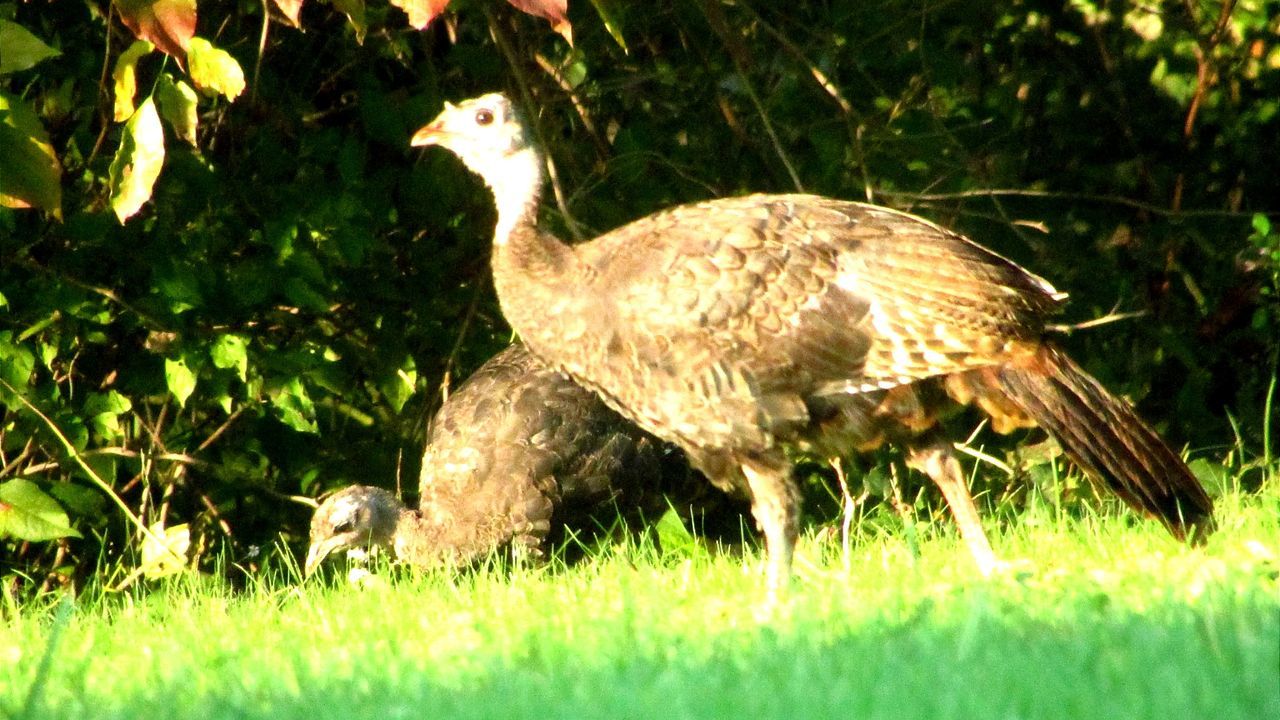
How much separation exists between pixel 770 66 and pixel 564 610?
3.80 m

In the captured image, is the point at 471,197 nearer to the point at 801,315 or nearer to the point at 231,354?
the point at 231,354

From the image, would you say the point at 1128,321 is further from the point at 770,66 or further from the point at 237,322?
the point at 237,322

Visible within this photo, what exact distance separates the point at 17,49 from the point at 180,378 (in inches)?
100

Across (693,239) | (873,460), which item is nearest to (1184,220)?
(873,460)

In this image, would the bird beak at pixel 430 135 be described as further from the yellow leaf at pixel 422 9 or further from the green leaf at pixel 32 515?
the yellow leaf at pixel 422 9

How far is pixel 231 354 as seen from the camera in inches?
293

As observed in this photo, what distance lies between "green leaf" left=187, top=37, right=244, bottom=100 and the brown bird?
1.48 m

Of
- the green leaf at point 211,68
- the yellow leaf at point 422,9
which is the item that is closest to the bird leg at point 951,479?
the yellow leaf at point 422,9

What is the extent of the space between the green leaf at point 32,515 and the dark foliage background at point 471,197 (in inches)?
21.7

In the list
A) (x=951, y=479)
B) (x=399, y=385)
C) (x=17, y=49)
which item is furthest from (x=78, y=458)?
(x=951, y=479)

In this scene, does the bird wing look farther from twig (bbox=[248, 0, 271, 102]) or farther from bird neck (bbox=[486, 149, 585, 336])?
twig (bbox=[248, 0, 271, 102])

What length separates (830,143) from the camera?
308 inches

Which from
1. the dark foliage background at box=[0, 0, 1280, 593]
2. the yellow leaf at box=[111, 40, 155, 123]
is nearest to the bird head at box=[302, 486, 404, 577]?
the dark foliage background at box=[0, 0, 1280, 593]

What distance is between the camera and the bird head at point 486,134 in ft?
22.6
